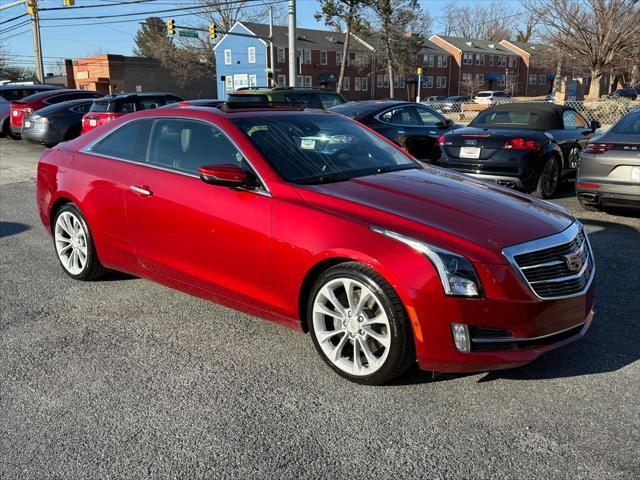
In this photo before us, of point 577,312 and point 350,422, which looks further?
point 577,312

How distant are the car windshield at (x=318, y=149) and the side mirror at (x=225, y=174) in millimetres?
232

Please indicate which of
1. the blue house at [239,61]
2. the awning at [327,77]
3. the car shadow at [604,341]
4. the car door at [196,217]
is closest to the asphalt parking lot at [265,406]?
the car shadow at [604,341]

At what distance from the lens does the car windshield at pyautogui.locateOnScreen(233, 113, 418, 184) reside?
386 cm

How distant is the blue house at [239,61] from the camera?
62375mm

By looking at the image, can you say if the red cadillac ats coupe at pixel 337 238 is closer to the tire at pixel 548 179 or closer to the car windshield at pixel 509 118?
the tire at pixel 548 179

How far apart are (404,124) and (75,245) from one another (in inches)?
275

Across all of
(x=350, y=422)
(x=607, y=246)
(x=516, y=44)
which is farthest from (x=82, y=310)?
(x=516, y=44)

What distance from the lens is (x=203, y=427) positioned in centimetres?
295

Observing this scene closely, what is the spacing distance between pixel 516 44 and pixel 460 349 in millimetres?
98502

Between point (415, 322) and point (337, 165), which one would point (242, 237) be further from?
point (415, 322)

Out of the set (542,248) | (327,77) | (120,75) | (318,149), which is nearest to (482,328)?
(542,248)

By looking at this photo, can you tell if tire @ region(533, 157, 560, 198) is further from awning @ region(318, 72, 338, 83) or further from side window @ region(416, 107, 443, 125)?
awning @ region(318, 72, 338, 83)

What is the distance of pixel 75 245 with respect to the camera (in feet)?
16.6

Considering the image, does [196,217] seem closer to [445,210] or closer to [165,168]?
[165,168]
